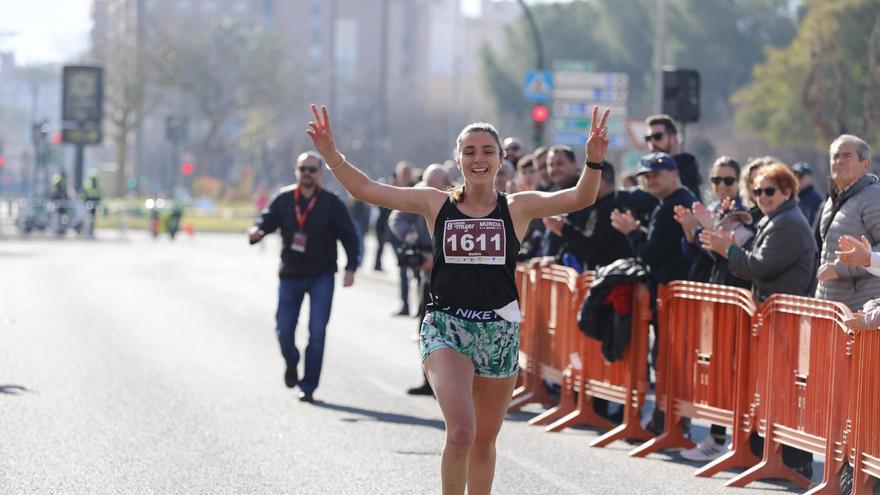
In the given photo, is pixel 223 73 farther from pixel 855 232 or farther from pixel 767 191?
pixel 855 232

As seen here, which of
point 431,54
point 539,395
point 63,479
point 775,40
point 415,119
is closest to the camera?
point 63,479

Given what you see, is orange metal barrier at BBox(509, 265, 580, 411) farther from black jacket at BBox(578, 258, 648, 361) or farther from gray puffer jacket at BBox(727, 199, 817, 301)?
gray puffer jacket at BBox(727, 199, 817, 301)

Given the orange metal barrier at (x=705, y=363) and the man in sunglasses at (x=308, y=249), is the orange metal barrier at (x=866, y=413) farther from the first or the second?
the man in sunglasses at (x=308, y=249)

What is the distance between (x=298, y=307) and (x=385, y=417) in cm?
155

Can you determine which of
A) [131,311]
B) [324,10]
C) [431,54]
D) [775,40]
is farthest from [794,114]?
[431,54]

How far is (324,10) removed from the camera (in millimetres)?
157500

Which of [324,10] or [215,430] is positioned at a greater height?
[324,10]

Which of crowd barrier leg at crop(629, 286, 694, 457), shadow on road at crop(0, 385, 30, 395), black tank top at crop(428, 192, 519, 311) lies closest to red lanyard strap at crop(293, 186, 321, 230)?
shadow on road at crop(0, 385, 30, 395)

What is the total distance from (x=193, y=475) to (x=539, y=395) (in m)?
4.24

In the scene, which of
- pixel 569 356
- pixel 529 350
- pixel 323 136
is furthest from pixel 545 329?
pixel 323 136

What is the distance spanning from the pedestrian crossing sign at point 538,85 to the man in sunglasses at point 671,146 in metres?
15.7

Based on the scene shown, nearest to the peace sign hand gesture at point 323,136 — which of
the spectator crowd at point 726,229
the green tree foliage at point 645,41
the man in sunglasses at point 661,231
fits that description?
the spectator crowd at point 726,229

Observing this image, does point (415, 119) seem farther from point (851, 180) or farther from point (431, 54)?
point (851, 180)

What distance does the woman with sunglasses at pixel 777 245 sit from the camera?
9.86 m
